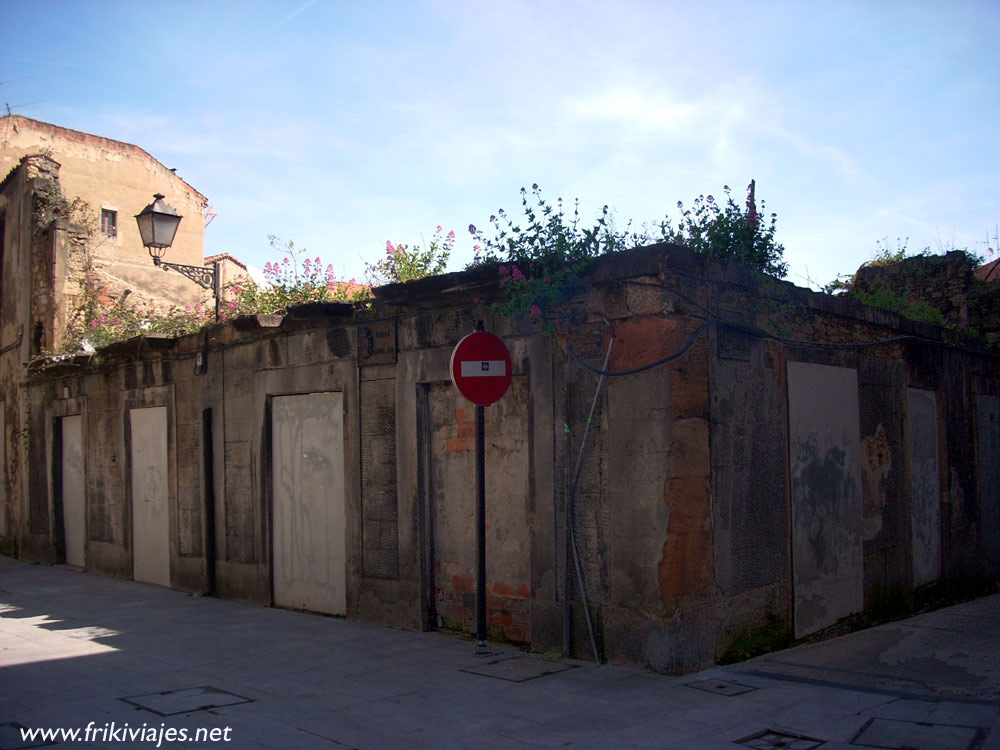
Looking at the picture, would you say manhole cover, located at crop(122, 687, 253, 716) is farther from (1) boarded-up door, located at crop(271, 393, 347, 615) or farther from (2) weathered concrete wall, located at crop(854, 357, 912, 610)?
(2) weathered concrete wall, located at crop(854, 357, 912, 610)

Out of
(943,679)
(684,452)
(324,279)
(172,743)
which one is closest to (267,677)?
(172,743)

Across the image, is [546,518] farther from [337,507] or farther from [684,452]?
[337,507]

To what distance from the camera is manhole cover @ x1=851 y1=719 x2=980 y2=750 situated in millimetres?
4590

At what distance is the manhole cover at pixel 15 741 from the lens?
189 inches

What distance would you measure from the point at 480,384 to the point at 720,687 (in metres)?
2.77

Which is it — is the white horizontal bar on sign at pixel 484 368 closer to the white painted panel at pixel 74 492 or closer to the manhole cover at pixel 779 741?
the manhole cover at pixel 779 741

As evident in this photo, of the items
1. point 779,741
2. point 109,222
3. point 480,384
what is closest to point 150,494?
point 480,384

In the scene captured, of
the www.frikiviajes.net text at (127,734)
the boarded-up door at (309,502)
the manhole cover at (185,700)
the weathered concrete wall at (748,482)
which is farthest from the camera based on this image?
the boarded-up door at (309,502)

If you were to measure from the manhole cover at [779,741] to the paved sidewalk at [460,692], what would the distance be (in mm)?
11

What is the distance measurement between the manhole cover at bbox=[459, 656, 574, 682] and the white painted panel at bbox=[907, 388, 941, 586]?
491 centimetres

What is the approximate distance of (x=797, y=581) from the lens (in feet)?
24.1

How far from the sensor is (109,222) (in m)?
21.1

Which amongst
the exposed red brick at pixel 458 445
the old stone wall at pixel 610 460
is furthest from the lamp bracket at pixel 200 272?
the exposed red brick at pixel 458 445

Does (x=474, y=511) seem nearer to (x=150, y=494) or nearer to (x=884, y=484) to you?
(x=884, y=484)
